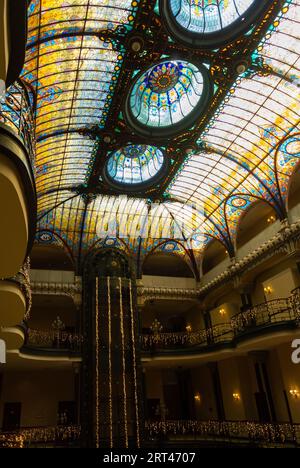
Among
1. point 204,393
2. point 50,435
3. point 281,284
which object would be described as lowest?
point 50,435

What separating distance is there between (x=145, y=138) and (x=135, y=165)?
4.05 m

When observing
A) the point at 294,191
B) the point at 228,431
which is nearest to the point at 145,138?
the point at 294,191

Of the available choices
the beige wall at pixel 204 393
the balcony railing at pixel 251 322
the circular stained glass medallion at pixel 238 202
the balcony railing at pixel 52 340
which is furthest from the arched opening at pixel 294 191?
the balcony railing at pixel 52 340

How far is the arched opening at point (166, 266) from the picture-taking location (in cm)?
3428

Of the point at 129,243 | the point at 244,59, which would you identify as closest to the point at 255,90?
the point at 244,59

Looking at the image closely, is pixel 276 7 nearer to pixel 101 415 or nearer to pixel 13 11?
pixel 13 11

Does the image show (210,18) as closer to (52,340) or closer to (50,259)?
(52,340)

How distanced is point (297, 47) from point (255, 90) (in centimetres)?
294

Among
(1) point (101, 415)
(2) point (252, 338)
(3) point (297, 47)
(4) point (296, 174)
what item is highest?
(3) point (297, 47)

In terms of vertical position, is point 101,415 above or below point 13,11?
below

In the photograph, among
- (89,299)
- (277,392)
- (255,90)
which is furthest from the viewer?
(89,299)

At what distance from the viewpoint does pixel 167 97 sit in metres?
20.2

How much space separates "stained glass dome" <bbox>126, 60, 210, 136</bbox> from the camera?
60.1ft

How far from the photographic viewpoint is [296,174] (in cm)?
2273
